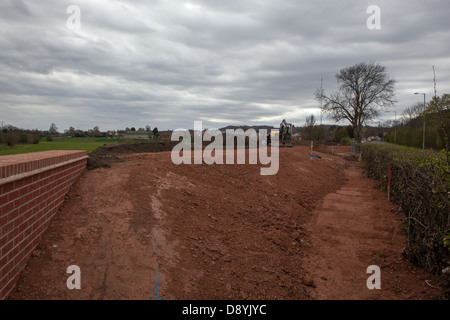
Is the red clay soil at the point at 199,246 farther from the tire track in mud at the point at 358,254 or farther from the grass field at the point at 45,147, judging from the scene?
the grass field at the point at 45,147

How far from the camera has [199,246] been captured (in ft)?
16.7

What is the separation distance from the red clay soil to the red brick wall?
17cm

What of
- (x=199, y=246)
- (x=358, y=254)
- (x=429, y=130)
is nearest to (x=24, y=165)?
(x=199, y=246)

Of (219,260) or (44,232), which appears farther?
(219,260)

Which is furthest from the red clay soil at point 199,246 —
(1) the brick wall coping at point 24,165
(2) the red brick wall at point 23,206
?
(1) the brick wall coping at point 24,165

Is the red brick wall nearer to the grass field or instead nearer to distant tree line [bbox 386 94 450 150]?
the grass field

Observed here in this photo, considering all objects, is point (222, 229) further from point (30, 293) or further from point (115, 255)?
point (30, 293)

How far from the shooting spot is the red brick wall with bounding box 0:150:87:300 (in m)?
3.20

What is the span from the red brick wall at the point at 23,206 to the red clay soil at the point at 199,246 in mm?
174

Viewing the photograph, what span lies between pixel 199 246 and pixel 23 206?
2678 millimetres

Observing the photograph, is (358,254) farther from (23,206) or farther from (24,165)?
(24,165)

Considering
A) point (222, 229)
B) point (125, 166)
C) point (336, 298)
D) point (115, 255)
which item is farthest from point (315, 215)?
point (115, 255)

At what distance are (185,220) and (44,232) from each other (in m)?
2.37

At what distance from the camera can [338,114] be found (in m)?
45.2
